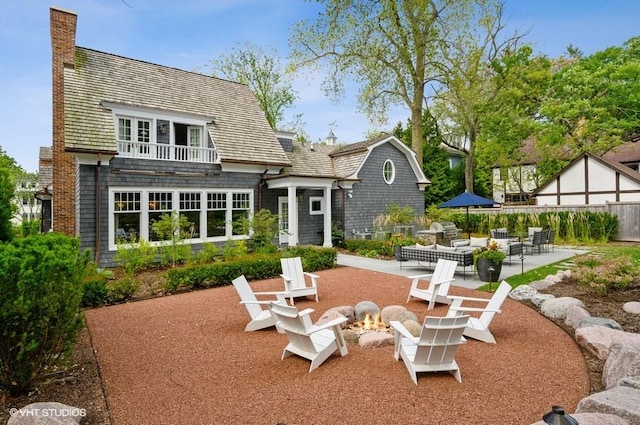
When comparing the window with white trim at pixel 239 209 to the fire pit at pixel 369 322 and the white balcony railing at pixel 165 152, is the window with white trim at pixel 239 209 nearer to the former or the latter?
the white balcony railing at pixel 165 152

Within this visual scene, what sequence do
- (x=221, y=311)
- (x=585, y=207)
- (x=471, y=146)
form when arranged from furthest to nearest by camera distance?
(x=471, y=146)
(x=585, y=207)
(x=221, y=311)

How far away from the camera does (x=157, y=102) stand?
1434cm

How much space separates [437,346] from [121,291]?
6962 mm

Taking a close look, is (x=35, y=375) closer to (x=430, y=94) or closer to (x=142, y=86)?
(x=142, y=86)

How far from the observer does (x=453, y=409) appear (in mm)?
3520

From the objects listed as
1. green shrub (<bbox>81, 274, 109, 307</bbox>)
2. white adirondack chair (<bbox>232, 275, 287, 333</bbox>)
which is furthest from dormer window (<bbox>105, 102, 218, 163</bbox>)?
white adirondack chair (<bbox>232, 275, 287, 333</bbox>)

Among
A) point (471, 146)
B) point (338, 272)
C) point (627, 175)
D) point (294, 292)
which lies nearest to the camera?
point (294, 292)

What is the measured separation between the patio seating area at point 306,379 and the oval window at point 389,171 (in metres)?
13.8

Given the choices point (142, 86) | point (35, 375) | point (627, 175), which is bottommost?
point (35, 375)

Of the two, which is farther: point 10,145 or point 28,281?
point 10,145

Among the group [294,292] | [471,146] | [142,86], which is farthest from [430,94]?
[294,292]

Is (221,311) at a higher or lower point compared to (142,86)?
lower

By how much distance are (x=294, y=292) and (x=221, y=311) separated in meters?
1.51

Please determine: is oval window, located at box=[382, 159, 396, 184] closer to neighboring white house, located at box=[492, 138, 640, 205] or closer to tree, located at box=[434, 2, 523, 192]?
tree, located at box=[434, 2, 523, 192]
